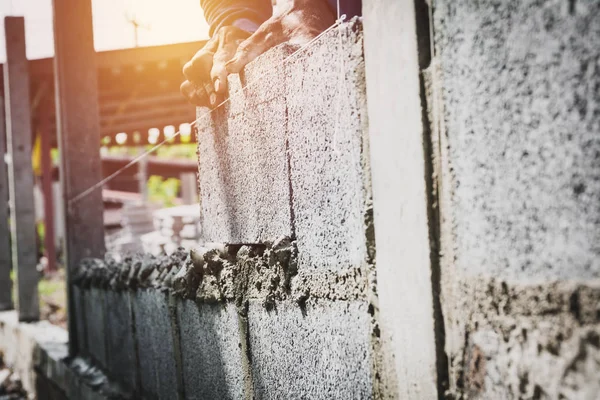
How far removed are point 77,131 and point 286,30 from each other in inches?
146

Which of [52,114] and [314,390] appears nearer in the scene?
[314,390]

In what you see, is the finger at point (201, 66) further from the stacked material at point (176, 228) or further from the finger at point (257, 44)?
the stacked material at point (176, 228)

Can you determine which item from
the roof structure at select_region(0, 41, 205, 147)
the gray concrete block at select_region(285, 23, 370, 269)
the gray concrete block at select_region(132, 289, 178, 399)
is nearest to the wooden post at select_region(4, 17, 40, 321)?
the roof structure at select_region(0, 41, 205, 147)

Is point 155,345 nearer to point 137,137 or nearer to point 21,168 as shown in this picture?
point 21,168

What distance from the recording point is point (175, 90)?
10.9 m

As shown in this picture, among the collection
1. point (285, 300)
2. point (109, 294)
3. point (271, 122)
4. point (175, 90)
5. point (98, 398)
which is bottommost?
point (98, 398)

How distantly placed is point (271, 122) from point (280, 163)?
144 millimetres

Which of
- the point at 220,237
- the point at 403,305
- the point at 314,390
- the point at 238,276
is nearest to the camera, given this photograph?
the point at 403,305

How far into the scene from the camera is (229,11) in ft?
7.62

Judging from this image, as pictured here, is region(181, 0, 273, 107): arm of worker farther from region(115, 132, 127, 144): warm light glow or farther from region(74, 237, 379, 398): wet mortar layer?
region(115, 132, 127, 144): warm light glow

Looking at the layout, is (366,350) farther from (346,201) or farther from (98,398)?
(98,398)

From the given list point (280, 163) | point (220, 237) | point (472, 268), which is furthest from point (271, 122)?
point (472, 268)

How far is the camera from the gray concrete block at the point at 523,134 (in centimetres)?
82

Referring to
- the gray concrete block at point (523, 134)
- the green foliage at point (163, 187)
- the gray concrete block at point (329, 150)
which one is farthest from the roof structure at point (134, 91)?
the green foliage at point (163, 187)
